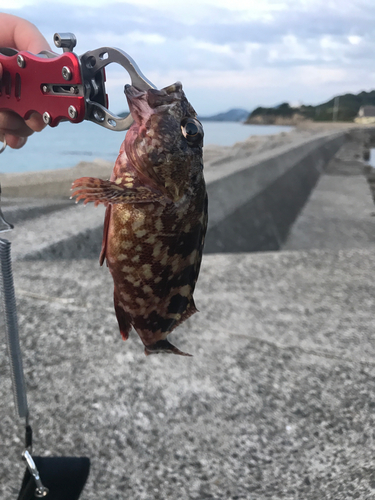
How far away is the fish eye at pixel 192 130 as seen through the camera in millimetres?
1090

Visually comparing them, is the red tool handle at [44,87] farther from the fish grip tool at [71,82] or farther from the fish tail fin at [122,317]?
Answer: the fish tail fin at [122,317]

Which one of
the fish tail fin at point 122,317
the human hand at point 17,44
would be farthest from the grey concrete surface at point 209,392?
the human hand at point 17,44

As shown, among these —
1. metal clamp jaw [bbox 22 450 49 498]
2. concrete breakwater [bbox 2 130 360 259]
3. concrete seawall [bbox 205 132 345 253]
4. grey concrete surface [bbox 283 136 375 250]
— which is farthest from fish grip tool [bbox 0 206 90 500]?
grey concrete surface [bbox 283 136 375 250]

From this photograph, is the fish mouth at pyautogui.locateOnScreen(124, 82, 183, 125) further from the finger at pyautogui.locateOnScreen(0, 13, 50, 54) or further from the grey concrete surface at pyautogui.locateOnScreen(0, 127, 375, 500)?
the grey concrete surface at pyautogui.locateOnScreen(0, 127, 375, 500)

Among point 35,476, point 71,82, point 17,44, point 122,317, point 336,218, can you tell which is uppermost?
point 17,44

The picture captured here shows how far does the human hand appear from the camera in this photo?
1.59 metres

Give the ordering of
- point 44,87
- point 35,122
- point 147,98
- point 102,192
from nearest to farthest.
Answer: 1. point 102,192
2. point 147,98
3. point 44,87
4. point 35,122

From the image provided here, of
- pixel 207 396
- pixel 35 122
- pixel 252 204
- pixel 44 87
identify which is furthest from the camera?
pixel 252 204

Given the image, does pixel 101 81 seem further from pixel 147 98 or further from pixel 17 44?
pixel 17 44

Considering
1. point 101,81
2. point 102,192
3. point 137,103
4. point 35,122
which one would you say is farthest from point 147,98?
point 35,122

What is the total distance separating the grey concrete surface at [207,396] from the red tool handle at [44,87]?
1.97 meters

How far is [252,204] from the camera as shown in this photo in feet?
26.0

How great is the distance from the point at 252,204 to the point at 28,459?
6299mm

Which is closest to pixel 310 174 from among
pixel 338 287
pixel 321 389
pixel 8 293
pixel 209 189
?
pixel 209 189
